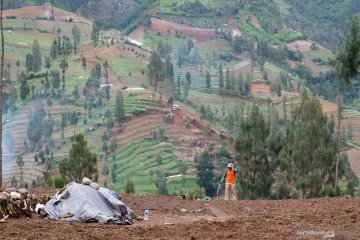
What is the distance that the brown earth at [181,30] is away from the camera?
186 metres

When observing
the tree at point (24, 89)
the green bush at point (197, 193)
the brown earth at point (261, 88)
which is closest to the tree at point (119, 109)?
the tree at point (24, 89)

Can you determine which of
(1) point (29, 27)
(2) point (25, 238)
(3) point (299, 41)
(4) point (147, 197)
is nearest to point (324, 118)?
(4) point (147, 197)

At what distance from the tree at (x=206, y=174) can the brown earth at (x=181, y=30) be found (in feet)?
329

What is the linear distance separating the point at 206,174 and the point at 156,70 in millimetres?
44443

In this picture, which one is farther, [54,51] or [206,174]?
[54,51]

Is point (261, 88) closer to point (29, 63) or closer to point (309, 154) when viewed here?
point (29, 63)

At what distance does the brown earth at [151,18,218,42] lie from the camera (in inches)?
7328

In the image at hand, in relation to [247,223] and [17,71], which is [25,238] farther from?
A: [17,71]

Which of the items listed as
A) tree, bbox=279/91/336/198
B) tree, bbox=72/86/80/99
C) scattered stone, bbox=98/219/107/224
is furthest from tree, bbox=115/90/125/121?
scattered stone, bbox=98/219/107/224

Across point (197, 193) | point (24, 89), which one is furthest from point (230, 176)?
point (24, 89)

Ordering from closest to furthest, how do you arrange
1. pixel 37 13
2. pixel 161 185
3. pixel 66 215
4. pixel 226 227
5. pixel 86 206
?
1. pixel 226 227
2. pixel 66 215
3. pixel 86 206
4. pixel 161 185
5. pixel 37 13

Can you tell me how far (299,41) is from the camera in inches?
7589

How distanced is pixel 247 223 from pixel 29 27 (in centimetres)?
15971

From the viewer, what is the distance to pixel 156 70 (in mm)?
123562
